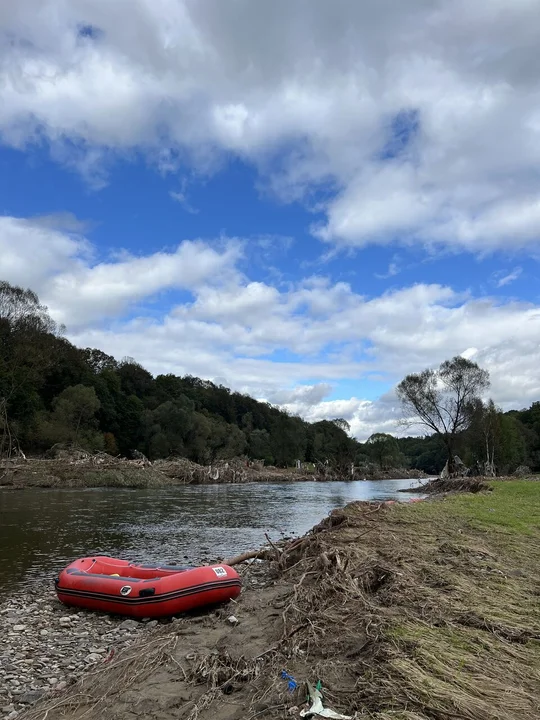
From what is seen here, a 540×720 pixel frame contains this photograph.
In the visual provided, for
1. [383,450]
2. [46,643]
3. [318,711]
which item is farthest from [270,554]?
[383,450]

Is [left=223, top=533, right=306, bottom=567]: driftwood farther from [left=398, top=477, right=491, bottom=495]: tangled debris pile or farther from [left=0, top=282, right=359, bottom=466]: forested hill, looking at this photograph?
[left=0, top=282, right=359, bottom=466]: forested hill

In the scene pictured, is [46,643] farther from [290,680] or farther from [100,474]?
[100,474]

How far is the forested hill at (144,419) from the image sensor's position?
4500 cm

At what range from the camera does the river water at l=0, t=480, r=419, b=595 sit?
1223 centimetres

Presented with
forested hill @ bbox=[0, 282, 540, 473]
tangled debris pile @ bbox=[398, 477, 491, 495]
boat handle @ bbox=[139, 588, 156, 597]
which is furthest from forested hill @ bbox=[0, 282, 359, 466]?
boat handle @ bbox=[139, 588, 156, 597]

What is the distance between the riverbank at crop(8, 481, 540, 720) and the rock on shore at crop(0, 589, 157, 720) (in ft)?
1.36

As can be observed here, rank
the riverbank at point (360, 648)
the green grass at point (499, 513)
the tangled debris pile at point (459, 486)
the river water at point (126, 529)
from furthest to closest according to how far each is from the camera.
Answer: the tangled debris pile at point (459, 486) < the river water at point (126, 529) < the green grass at point (499, 513) < the riverbank at point (360, 648)

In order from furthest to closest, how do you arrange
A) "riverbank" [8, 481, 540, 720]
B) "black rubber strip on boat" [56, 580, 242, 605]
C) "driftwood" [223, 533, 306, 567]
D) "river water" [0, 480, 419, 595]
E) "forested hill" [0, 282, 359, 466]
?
1. "forested hill" [0, 282, 359, 466]
2. "river water" [0, 480, 419, 595]
3. "driftwood" [223, 533, 306, 567]
4. "black rubber strip on boat" [56, 580, 242, 605]
5. "riverbank" [8, 481, 540, 720]

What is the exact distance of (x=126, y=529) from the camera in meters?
16.8

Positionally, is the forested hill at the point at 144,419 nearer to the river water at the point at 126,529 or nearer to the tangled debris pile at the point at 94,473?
the tangled debris pile at the point at 94,473

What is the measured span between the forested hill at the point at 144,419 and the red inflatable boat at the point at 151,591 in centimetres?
3691

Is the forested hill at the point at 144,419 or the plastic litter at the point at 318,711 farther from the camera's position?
the forested hill at the point at 144,419

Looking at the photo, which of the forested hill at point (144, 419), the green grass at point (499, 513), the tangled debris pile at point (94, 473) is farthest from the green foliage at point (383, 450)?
the green grass at point (499, 513)

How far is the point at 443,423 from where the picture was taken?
1750 inches
